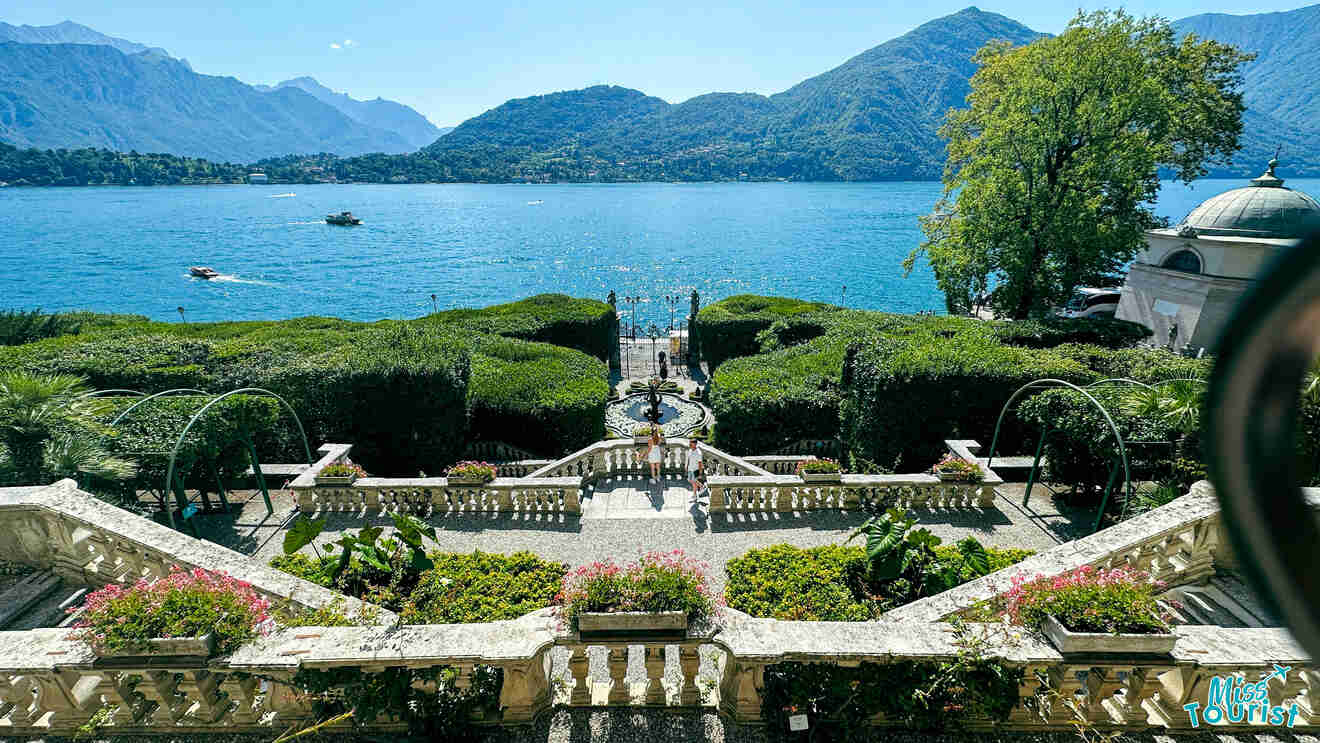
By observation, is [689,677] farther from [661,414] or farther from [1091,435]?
[661,414]

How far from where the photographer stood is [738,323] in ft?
97.5

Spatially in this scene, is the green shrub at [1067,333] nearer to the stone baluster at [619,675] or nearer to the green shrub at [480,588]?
the green shrub at [480,588]

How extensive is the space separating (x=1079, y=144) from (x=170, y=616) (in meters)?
32.2

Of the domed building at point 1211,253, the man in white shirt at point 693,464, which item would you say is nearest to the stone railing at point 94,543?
the man in white shirt at point 693,464

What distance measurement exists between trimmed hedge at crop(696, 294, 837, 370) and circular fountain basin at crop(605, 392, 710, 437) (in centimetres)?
456

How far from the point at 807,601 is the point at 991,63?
30919 millimetres

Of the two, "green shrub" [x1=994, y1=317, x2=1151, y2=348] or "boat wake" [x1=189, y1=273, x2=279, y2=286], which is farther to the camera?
"boat wake" [x1=189, y1=273, x2=279, y2=286]

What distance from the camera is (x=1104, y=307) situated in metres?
44.7

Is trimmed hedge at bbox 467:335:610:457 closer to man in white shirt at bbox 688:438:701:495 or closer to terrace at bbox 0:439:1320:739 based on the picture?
man in white shirt at bbox 688:438:701:495

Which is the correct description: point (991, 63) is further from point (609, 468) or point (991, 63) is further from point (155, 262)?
point (155, 262)

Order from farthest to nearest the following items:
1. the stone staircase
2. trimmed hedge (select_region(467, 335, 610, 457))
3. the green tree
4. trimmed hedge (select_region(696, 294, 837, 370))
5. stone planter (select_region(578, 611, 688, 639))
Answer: trimmed hedge (select_region(696, 294, 837, 370)), trimmed hedge (select_region(467, 335, 610, 457)), the green tree, the stone staircase, stone planter (select_region(578, 611, 688, 639))

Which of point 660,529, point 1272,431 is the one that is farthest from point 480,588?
point 1272,431

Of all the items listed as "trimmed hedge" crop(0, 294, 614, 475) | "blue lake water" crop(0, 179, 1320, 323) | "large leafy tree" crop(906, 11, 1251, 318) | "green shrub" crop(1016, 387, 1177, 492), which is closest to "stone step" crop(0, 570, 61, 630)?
"trimmed hedge" crop(0, 294, 614, 475)

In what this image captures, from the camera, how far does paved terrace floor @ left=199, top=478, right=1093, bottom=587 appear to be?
1113 cm
